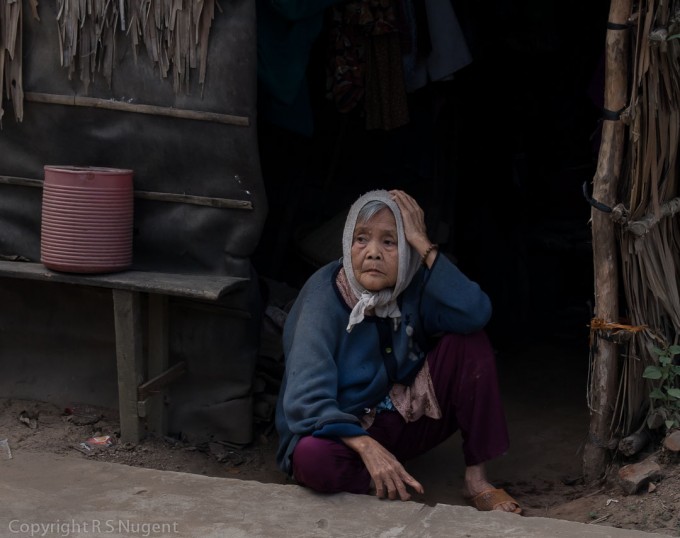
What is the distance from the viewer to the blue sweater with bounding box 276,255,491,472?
3.57m

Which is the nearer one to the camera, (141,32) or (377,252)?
(377,252)

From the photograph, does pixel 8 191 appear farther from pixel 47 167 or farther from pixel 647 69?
pixel 647 69

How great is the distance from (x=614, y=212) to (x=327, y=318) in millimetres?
1084

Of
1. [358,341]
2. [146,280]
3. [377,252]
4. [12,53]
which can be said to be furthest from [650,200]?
[12,53]

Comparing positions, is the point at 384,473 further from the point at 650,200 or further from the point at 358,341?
the point at 650,200

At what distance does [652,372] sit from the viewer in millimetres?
3652

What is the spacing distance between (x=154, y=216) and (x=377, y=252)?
112 centimetres

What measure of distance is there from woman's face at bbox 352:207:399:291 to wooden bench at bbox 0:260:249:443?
0.62 m

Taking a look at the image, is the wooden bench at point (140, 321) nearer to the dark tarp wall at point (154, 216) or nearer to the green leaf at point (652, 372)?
the dark tarp wall at point (154, 216)

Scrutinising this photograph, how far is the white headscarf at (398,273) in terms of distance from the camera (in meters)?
3.67

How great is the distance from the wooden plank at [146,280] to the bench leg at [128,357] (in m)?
0.07

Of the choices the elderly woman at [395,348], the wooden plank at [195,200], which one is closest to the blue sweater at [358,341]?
the elderly woman at [395,348]

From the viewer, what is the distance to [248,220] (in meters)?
4.21

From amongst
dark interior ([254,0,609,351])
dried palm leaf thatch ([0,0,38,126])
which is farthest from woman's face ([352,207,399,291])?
dark interior ([254,0,609,351])
